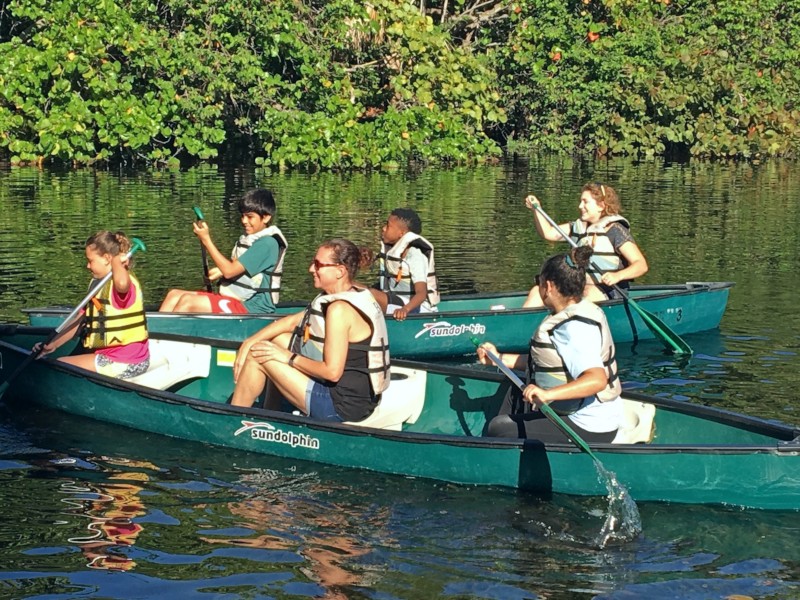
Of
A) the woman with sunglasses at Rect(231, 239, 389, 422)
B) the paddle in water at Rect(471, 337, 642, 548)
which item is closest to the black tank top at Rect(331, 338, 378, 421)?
the woman with sunglasses at Rect(231, 239, 389, 422)

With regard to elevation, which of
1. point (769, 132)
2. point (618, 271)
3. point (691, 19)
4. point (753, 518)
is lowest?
point (753, 518)

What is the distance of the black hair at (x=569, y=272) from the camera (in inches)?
285

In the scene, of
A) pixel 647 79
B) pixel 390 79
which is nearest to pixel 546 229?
pixel 390 79

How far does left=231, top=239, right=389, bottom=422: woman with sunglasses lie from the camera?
25.7 ft

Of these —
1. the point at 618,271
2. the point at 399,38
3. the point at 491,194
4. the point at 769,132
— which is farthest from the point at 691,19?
the point at 618,271

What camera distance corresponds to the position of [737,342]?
40.1 ft

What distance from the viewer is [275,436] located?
27.6ft

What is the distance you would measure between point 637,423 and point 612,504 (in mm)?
827

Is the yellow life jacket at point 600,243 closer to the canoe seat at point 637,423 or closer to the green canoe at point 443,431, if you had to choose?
the green canoe at point 443,431

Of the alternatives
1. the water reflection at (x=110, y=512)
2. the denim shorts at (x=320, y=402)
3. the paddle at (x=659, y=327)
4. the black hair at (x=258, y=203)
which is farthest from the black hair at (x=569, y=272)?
the paddle at (x=659, y=327)

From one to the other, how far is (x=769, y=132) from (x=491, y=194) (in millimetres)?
13038

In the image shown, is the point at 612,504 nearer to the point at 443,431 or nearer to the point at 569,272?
the point at 569,272

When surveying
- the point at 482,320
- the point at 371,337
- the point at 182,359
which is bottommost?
the point at 182,359

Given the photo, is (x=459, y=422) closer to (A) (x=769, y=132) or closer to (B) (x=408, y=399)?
(B) (x=408, y=399)
